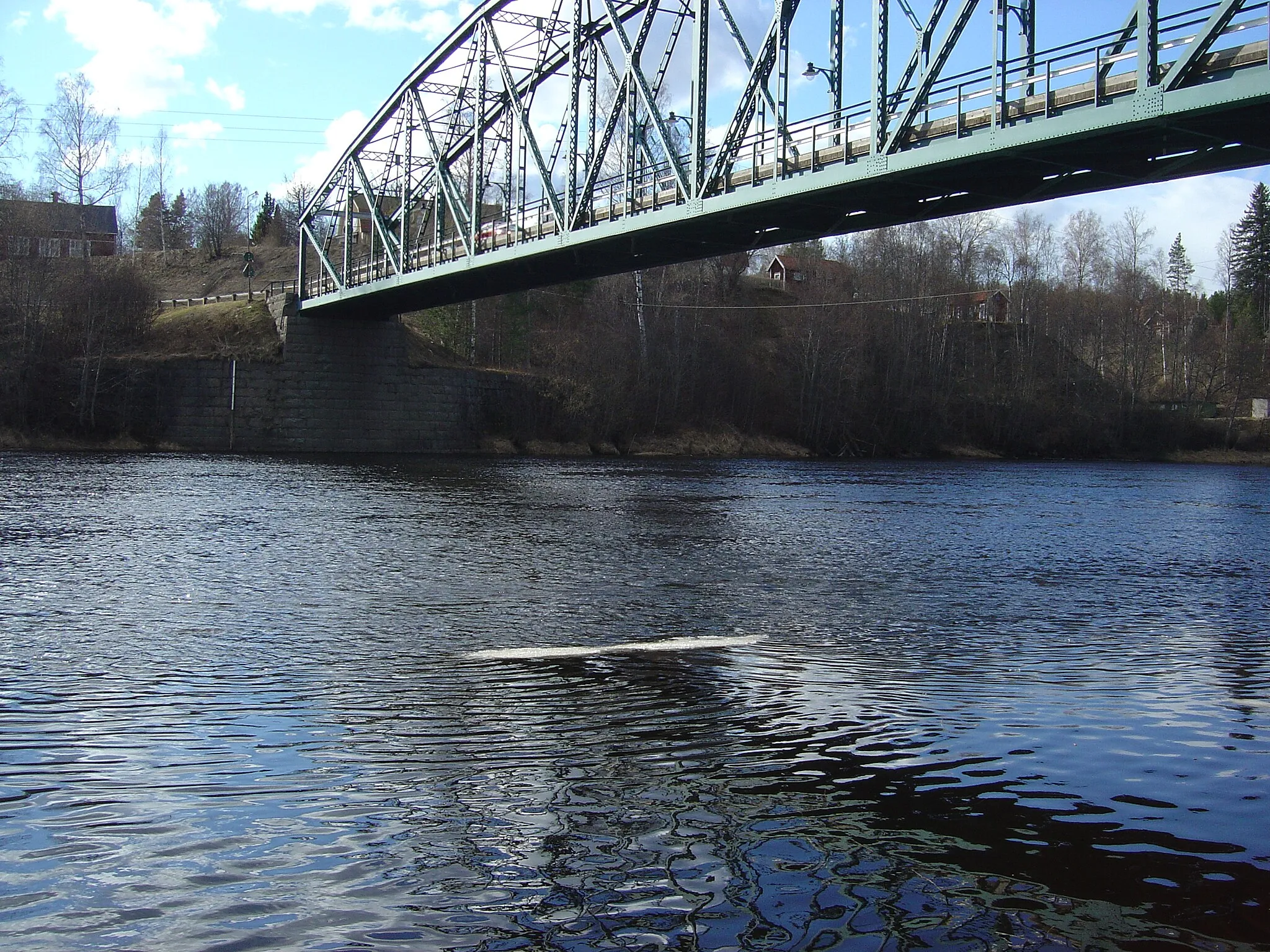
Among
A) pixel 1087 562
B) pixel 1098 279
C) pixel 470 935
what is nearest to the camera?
pixel 470 935

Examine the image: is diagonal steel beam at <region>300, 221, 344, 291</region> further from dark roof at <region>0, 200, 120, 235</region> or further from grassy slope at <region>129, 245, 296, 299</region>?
grassy slope at <region>129, 245, 296, 299</region>

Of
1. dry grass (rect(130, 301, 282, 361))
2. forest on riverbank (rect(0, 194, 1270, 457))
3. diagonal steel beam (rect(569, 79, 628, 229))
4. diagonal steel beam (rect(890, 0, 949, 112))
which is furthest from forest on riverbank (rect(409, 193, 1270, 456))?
diagonal steel beam (rect(890, 0, 949, 112))

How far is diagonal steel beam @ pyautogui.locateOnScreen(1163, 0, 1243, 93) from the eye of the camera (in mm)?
20703

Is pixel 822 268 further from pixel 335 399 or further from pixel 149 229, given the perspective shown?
pixel 149 229

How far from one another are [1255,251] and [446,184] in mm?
109194

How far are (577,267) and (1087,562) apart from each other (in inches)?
1280

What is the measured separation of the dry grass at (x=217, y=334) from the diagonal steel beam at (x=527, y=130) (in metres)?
20.5

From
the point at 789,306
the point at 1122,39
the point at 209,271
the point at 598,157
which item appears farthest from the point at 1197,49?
the point at 209,271

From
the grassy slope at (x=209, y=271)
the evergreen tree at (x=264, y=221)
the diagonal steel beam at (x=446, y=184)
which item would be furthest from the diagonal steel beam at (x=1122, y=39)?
the evergreen tree at (x=264, y=221)

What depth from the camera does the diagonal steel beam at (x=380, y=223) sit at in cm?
5889

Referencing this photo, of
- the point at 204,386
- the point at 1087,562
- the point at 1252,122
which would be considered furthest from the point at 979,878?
the point at 204,386

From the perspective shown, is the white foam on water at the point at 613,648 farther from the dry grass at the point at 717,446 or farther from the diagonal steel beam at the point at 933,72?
the dry grass at the point at 717,446

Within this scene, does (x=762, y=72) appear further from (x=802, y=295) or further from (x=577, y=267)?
(x=802, y=295)

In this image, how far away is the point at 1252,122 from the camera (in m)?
22.3
